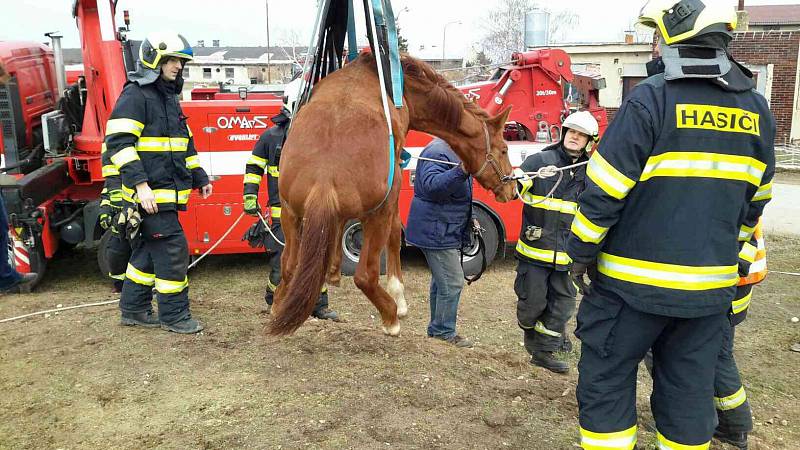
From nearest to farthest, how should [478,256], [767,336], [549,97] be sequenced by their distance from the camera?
[767,336] < [478,256] < [549,97]

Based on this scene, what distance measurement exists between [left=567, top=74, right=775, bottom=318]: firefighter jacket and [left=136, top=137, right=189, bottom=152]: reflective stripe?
3.30m

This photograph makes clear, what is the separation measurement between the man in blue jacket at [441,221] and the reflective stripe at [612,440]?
2.10 m

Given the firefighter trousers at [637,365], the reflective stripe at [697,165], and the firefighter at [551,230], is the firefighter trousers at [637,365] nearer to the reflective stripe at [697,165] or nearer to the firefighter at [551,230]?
the reflective stripe at [697,165]

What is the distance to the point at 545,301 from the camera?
4.53 m

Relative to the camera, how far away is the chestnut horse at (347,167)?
3.33 m

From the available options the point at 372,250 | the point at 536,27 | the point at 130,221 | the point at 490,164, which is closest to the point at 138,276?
the point at 130,221

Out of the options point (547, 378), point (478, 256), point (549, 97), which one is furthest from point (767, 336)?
point (549, 97)

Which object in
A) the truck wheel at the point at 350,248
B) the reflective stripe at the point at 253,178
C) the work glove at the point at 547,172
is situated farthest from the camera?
the truck wheel at the point at 350,248

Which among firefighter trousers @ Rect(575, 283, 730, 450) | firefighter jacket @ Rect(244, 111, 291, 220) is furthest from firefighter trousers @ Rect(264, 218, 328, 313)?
firefighter trousers @ Rect(575, 283, 730, 450)

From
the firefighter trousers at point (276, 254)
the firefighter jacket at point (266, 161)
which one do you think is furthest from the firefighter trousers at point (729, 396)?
the firefighter jacket at point (266, 161)

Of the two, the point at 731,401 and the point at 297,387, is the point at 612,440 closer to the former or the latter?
the point at 731,401

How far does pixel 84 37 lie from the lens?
7148 mm

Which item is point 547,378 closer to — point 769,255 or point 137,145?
point 137,145

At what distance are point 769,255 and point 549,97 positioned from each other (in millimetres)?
3540
